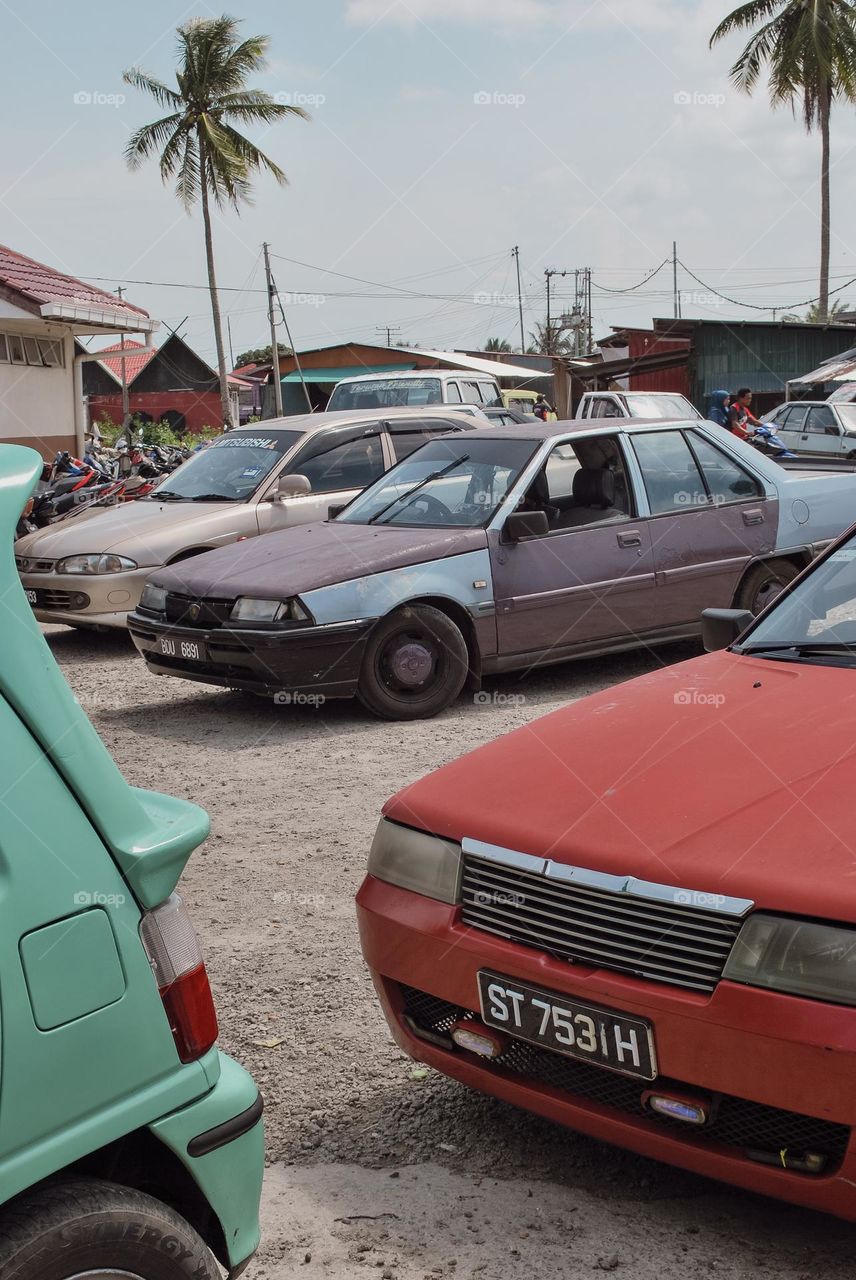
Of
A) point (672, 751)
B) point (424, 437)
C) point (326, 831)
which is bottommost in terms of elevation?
point (326, 831)

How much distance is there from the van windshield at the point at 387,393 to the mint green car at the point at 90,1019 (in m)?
14.1

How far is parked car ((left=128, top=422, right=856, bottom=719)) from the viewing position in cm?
685

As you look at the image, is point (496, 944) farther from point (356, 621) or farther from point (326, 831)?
point (356, 621)

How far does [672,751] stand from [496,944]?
2.09 feet

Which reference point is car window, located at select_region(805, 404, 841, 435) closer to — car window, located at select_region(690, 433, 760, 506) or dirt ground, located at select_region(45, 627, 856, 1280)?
car window, located at select_region(690, 433, 760, 506)

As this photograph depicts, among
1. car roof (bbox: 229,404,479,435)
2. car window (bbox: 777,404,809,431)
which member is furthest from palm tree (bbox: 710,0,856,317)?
car roof (bbox: 229,404,479,435)

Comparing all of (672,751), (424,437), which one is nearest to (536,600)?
(424,437)

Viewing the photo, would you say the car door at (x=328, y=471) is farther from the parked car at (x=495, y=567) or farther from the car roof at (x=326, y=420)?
the parked car at (x=495, y=567)

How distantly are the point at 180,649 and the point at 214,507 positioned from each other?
2.52 meters

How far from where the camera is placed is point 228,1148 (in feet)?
6.34

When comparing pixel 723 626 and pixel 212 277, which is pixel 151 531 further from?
pixel 212 277

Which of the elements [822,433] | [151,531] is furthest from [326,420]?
[822,433]

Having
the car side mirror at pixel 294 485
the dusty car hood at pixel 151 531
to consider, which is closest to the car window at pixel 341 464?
the car side mirror at pixel 294 485

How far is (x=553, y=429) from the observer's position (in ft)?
25.0
